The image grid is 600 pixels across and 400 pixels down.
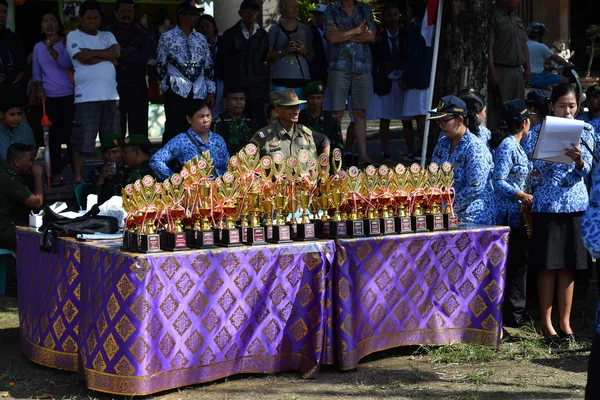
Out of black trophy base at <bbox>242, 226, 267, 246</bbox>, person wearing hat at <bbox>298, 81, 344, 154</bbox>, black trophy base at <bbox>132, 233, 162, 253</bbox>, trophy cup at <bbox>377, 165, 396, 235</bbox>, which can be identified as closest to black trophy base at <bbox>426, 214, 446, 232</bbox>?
trophy cup at <bbox>377, 165, 396, 235</bbox>

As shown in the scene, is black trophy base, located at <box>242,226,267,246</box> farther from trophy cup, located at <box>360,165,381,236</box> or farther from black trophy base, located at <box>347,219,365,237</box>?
trophy cup, located at <box>360,165,381,236</box>

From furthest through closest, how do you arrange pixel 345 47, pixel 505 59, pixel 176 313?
pixel 505 59 < pixel 345 47 < pixel 176 313

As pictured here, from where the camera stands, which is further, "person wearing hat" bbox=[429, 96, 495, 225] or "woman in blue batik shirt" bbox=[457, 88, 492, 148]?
"woman in blue batik shirt" bbox=[457, 88, 492, 148]

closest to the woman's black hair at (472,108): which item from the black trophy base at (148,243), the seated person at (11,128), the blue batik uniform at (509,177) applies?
the blue batik uniform at (509,177)

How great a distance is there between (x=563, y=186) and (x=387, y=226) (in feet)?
4.47

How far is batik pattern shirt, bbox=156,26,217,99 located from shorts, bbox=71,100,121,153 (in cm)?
61

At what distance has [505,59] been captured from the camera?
11234 millimetres

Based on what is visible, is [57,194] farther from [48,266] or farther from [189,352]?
[189,352]

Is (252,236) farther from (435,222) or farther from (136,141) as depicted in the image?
(136,141)

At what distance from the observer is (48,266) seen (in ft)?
20.9

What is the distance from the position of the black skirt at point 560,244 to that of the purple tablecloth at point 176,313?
1.69 metres

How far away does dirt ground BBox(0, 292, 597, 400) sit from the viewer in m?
5.79

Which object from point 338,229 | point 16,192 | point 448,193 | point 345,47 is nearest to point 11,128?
point 16,192

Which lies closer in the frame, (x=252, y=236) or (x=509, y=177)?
(x=252, y=236)
